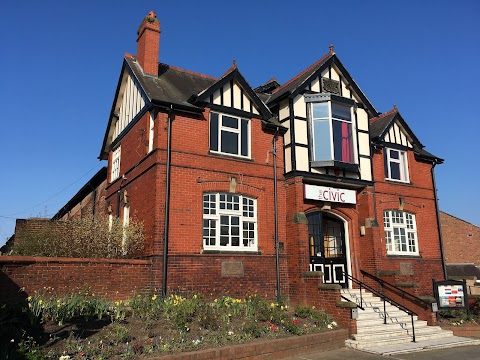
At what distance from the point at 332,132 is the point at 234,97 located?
163 inches

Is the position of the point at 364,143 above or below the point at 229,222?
above

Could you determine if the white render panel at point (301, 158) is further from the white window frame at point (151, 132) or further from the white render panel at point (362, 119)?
the white window frame at point (151, 132)

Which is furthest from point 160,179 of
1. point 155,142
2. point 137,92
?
point 137,92

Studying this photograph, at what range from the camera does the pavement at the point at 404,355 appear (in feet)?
33.1

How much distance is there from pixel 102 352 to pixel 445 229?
32618 mm

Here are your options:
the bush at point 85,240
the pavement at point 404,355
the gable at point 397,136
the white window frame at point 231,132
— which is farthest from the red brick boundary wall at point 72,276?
the gable at point 397,136

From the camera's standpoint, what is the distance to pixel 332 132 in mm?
16031

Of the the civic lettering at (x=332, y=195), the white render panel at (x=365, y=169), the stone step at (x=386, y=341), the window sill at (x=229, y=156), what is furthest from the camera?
the white render panel at (x=365, y=169)

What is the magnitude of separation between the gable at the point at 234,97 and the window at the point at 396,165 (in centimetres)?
697

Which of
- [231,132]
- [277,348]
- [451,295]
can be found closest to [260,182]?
[231,132]

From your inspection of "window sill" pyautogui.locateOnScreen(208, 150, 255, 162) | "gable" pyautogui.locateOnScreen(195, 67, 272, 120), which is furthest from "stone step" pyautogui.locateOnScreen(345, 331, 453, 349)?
"gable" pyautogui.locateOnScreen(195, 67, 272, 120)

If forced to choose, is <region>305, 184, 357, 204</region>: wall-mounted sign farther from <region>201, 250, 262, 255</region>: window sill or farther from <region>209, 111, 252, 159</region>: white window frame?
<region>201, 250, 262, 255</region>: window sill

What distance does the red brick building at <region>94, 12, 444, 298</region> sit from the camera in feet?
43.2

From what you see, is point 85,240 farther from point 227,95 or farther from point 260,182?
point 227,95
